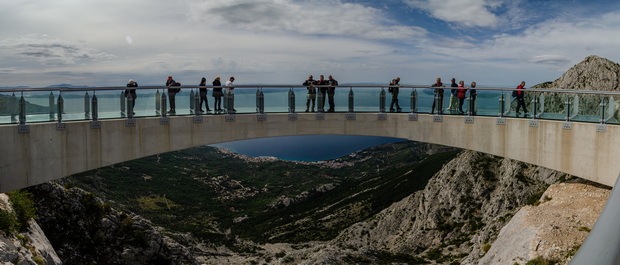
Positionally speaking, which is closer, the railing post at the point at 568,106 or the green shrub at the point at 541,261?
the green shrub at the point at 541,261

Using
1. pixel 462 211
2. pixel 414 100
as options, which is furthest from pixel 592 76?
pixel 414 100

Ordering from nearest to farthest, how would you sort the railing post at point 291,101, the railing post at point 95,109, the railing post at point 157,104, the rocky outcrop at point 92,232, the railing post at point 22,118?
1. the railing post at point 22,118
2. the railing post at point 95,109
3. the railing post at point 157,104
4. the rocky outcrop at point 92,232
5. the railing post at point 291,101

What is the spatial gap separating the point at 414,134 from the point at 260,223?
494 ft

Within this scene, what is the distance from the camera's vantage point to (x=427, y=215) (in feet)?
221

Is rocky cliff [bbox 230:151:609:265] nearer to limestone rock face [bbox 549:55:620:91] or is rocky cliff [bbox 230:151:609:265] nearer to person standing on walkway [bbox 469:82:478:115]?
person standing on walkway [bbox 469:82:478:115]

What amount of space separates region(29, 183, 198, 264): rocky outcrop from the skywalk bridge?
7418mm

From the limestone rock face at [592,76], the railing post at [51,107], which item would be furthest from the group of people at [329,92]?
the limestone rock face at [592,76]

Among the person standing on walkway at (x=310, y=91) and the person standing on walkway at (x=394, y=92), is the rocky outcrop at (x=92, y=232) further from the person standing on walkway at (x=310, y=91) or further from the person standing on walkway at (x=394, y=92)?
the person standing on walkway at (x=394, y=92)

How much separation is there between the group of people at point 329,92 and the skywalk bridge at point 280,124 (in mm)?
222

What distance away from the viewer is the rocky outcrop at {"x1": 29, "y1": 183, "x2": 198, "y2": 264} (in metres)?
29.6

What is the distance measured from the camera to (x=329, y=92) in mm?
30641

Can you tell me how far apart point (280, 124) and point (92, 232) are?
1554cm

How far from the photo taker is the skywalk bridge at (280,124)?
76.4 feet

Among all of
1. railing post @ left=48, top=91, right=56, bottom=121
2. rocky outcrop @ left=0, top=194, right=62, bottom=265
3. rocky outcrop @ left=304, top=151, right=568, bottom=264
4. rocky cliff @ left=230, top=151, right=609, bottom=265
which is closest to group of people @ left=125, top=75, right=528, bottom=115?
railing post @ left=48, top=91, right=56, bottom=121
